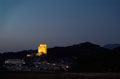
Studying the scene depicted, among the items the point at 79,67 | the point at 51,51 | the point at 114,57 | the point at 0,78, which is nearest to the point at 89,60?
the point at 79,67

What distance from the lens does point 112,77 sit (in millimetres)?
24734

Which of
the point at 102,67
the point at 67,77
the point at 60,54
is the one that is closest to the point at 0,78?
the point at 67,77

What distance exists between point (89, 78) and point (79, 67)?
18589mm

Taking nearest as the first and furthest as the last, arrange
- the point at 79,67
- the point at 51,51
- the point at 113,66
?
the point at 113,66 < the point at 79,67 < the point at 51,51

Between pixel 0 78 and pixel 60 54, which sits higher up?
pixel 60 54

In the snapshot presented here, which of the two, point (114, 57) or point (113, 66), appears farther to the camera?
point (114, 57)

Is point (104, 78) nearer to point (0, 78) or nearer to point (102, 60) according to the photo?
point (0, 78)

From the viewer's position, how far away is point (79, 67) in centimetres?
4328

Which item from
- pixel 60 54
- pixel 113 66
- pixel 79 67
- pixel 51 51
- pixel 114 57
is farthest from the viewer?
pixel 51 51

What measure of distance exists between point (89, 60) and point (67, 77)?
21018mm

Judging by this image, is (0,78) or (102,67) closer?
Result: (0,78)

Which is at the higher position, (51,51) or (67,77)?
(51,51)

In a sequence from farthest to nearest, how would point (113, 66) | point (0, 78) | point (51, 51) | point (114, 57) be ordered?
point (51, 51) → point (114, 57) → point (113, 66) → point (0, 78)

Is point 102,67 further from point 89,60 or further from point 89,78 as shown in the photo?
point 89,78
